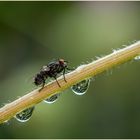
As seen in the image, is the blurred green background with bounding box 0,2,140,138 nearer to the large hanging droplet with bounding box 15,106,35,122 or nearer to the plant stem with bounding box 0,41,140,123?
the large hanging droplet with bounding box 15,106,35,122

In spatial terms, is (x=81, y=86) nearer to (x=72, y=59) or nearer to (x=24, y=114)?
(x=24, y=114)

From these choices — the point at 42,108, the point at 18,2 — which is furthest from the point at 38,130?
the point at 18,2

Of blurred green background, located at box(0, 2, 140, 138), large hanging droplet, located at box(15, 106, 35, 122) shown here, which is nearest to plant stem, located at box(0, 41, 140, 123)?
large hanging droplet, located at box(15, 106, 35, 122)

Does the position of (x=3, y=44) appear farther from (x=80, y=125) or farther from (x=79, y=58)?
(x=80, y=125)

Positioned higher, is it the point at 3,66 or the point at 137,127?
the point at 3,66

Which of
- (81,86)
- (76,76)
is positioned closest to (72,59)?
(81,86)

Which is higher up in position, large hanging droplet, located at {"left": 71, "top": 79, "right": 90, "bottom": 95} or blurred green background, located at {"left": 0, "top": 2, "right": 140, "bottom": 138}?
large hanging droplet, located at {"left": 71, "top": 79, "right": 90, "bottom": 95}
